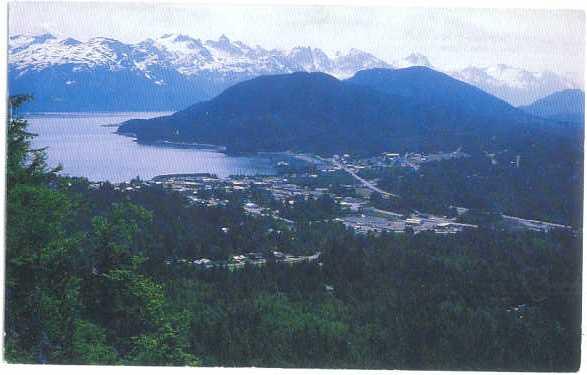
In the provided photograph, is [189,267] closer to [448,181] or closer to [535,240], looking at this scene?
[448,181]

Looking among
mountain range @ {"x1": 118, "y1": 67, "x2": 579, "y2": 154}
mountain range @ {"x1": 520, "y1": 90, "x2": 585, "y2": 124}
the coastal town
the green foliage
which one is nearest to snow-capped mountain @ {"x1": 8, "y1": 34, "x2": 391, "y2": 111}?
mountain range @ {"x1": 118, "y1": 67, "x2": 579, "y2": 154}

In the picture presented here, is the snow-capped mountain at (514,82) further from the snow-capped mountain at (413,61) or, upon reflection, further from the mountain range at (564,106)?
the snow-capped mountain at (413,61)

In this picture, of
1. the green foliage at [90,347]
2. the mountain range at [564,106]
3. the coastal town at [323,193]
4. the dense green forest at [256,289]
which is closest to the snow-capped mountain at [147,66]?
the dense green forest at [256,289]

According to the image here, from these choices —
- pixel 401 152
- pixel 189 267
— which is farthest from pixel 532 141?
pixel 189 267

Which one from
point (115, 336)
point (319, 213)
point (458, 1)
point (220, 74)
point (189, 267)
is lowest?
point (115, 336)

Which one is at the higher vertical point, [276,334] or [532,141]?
Answer: [532,141]

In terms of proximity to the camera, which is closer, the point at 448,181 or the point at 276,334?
the point at 276,334

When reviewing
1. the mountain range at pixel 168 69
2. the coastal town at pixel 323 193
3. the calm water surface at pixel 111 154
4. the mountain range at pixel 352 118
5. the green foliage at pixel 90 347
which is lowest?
the green foliage at pixel 90 347
